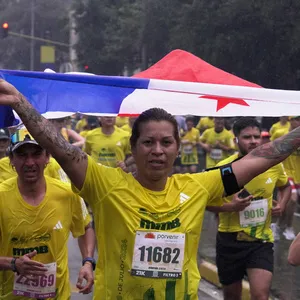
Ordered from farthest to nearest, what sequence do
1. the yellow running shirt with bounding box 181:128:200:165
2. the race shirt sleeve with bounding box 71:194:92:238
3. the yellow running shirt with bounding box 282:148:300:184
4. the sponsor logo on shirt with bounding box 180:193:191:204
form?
the yellow running shirt with bounding box 181:128:200:165 → the yellow running shirt with bounding box 282:148:300:184 → the race shirt sleeve with bounding box 71:194:92:238 → the sponsor logo on shirt with bounding box 180:193:191:204

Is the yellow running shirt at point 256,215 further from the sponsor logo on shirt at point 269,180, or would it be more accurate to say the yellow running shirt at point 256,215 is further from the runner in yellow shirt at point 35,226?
the runner in yellow shirt at point 35,226

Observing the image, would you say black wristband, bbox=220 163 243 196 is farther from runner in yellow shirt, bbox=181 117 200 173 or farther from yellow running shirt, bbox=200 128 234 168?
runner in yellow shirt, bbox=181 117 200 173

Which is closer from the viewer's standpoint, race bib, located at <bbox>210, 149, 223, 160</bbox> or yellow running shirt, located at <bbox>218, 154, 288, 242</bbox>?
yellow running shirt, located at <bbox>218, 154, 288, 242</bbox>

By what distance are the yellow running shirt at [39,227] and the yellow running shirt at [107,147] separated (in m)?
7.38

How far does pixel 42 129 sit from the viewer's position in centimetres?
366

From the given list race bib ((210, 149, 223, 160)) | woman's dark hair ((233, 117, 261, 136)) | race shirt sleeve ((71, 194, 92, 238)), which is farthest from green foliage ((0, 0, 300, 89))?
race shirt sleeve ((71, 194, 92, 238))

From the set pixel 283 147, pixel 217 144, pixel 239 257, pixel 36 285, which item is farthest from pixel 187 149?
pixel 283 147

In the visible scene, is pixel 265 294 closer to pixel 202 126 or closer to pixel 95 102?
pixel 95 102

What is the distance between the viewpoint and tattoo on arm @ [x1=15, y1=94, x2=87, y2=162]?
3576 mm

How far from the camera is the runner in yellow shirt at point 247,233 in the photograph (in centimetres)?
674

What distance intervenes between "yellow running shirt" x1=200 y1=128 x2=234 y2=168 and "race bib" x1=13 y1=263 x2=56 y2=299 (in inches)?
466

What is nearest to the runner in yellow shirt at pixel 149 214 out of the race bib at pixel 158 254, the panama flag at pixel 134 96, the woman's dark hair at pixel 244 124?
the race bib at pixel 158 254

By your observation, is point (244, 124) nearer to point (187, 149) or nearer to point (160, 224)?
point (160, 224)

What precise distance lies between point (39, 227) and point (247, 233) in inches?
94.7
